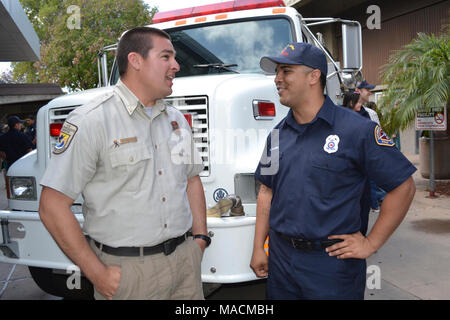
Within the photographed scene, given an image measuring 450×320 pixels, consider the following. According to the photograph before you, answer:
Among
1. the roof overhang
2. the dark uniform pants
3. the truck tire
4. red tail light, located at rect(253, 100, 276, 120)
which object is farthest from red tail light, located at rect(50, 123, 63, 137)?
the roof overhang

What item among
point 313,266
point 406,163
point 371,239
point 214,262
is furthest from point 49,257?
point 406,163

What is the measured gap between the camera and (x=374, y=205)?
6.37m

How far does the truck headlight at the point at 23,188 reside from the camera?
3470 mm

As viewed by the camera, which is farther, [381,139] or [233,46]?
[233,46]

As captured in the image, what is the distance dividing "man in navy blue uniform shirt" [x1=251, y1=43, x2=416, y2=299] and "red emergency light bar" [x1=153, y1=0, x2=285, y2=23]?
236 centimetres

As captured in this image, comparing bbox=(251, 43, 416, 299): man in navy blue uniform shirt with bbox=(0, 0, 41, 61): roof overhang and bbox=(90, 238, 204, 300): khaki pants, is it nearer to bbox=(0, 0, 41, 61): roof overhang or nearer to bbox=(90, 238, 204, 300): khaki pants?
bbox=(90, 238, 204, 300): khaki pants

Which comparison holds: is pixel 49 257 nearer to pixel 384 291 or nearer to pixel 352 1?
pixel 384 291

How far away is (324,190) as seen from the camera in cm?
210

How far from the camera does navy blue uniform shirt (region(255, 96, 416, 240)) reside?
2.03 meters

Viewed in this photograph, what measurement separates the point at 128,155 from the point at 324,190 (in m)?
0.94

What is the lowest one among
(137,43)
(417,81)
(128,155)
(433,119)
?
(128,155)

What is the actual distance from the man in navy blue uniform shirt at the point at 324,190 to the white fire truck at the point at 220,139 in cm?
49

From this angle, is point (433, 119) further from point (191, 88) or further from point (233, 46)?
point (191, 88)

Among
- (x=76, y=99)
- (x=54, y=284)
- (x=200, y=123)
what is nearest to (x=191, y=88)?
(x=200, y=123)
